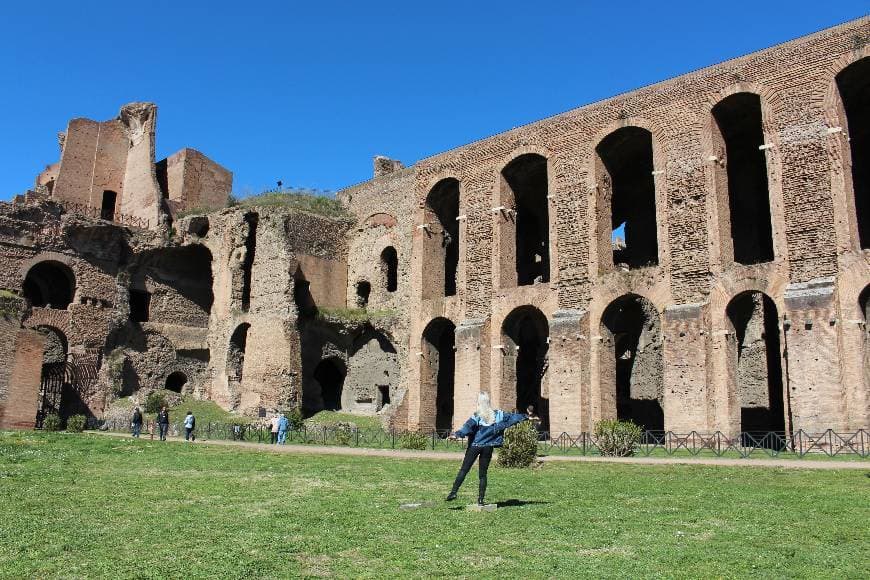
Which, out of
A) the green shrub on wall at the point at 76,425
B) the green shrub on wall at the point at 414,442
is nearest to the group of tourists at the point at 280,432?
the green shrub on wall at the point at 414,442

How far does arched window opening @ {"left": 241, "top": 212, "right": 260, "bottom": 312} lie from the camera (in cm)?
3219

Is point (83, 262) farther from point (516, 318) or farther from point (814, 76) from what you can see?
point (814, 76)

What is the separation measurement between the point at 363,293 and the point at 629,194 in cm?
1156

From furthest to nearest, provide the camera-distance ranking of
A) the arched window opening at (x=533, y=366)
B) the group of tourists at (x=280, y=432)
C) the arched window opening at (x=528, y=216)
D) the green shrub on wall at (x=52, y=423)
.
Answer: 1. the arched window opening at (x=533, y=366)
2. the arched window opening at (x=528, y=216)
3. the green shrub on wall at (x=52, y=423)
4. the group of tourists at (x=280, y=432)

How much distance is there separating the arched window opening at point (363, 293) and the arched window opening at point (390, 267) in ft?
2.97

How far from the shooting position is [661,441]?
893 inches

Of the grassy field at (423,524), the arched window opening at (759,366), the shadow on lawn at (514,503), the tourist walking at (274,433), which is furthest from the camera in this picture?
the arched window opening at (759,366)

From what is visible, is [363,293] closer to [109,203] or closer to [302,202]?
[302,202]

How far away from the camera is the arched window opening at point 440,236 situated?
94.6ft

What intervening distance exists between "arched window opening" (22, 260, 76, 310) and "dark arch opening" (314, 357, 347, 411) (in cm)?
1100

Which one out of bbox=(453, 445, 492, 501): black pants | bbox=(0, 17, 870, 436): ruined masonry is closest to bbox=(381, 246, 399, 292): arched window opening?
bbox=(0, 17, 870, 436): ruined masonry

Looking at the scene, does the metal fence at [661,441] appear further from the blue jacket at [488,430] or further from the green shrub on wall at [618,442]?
the blue jacket at [488,430]

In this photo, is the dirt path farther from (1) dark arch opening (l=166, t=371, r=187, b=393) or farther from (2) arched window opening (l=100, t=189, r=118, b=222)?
(2) arched window opening (l=100, t=189, r=118, b=222)

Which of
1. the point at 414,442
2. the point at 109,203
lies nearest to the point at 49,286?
the point at 109,203
